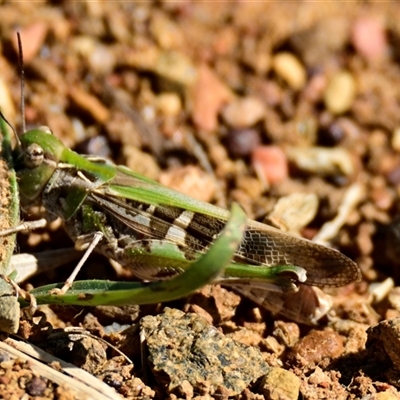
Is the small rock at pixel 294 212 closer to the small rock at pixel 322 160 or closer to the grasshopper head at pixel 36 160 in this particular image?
the small rock at pixel 322 160

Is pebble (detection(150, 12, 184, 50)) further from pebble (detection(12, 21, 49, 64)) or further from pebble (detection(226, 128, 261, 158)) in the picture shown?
pebble (detection(226, 128, 261, 158))

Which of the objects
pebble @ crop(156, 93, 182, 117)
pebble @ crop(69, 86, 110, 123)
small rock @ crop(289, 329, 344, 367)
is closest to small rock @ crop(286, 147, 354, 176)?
pebble @ crop(156, 93, 182, 117)

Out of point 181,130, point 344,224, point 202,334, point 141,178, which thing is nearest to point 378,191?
point 344,224

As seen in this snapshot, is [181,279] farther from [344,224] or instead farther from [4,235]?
[344,224]

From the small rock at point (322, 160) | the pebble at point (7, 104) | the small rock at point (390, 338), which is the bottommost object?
the small rock at point (390, 338)

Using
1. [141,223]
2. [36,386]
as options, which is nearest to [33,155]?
[141,223]

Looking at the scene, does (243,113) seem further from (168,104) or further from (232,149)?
(168,104)

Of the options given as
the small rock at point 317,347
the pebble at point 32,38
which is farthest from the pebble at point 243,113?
the small rock at point 317,347
